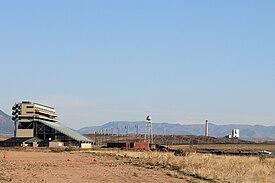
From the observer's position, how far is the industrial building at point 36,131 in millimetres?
131375

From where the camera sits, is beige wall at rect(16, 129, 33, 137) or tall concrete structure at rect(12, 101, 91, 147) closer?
tall concrete structure at rect(12, 101, 91, 147)

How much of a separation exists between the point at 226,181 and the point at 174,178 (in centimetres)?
329

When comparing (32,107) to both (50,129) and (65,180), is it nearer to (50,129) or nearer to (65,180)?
(50,129)

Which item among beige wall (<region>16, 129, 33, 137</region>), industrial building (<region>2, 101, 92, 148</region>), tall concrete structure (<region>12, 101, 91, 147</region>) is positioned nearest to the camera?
industrial building (<region>2, 101, 92, 148</region>)

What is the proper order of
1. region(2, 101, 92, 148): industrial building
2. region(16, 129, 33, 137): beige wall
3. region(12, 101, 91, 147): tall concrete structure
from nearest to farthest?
region(2, 101, 92, 148): industrial building → region(12, 101, 91, 147): tall concrete structure → region(16, 129, 33, 137): beige wall

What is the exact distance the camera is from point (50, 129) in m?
136

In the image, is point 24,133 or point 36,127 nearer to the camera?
point 36,127

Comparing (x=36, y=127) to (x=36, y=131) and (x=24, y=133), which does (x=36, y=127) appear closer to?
(x=36, y=131)

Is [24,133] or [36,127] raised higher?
[36,127]

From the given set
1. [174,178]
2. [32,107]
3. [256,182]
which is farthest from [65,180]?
[32,107]

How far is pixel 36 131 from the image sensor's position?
135m

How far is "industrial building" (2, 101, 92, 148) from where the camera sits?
131 m

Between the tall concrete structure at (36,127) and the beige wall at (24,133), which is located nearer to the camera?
the tall concrete structure at (36,127)


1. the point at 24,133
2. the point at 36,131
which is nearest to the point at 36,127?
the point at 36,131
